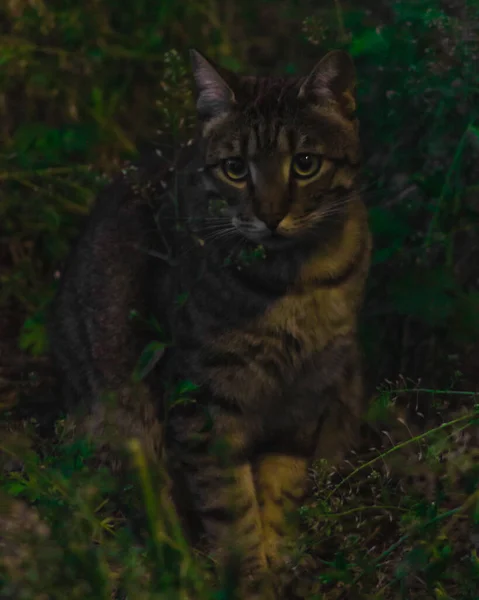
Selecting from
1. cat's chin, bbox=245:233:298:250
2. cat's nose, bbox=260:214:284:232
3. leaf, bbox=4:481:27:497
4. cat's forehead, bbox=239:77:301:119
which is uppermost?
cat's forehead, bbox=239:77:301:119

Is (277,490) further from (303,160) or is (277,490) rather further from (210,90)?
(210,90)

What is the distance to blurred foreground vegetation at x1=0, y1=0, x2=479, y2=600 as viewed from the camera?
1924mm

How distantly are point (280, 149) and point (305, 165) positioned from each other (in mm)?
78

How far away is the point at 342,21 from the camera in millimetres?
2881

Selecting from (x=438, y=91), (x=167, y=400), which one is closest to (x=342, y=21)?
(x=438, y=91)

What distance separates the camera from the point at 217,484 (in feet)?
8.00

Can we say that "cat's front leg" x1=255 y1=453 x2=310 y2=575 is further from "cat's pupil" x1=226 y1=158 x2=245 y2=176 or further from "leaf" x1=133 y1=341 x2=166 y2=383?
"cat's pupil" x1=226 y1=158 x2=245 y2=176

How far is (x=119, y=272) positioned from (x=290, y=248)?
1.91 feet

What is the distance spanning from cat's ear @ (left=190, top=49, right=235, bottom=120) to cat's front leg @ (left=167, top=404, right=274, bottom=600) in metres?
0.75

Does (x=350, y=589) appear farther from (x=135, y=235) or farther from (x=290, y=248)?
(x=135, y=235)

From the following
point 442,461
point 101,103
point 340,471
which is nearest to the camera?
point 442,461

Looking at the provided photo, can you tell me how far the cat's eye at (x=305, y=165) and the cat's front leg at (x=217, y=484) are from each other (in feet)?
2.04

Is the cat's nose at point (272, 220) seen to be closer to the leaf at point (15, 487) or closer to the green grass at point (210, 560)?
the green grass at point (210, 560)

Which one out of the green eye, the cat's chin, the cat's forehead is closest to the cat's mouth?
the cat's chin
